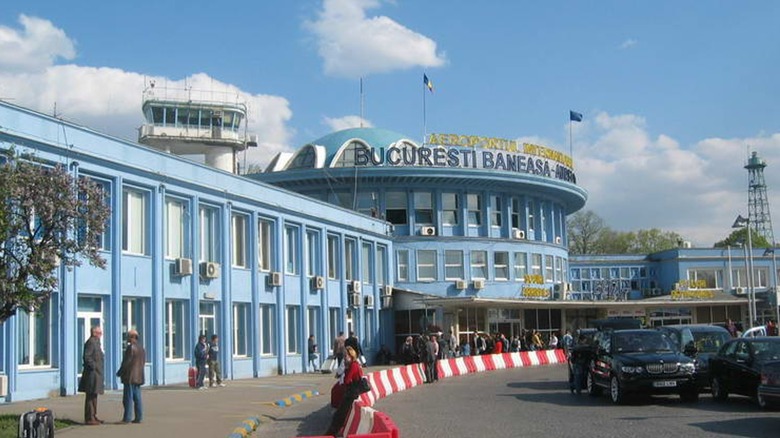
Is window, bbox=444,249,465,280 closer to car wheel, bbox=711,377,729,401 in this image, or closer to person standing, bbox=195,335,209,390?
person standing, bbox=195,335,209,390

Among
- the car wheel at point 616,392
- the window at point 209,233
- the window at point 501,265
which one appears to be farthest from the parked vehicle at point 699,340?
the window at point 501,265

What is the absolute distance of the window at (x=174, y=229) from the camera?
30.0 metres

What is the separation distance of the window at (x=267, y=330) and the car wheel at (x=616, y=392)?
1817cm

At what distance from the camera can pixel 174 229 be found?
3053 centimetres

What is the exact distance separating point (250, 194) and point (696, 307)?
4002 cm

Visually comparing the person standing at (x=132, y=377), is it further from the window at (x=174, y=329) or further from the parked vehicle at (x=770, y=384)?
the window at (x=174, y=329)

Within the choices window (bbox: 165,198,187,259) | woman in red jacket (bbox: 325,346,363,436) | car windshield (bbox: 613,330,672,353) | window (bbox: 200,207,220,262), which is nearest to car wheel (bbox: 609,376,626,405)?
car windshield (bbox: 613,330,672,353)

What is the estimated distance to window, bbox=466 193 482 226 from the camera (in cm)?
5316

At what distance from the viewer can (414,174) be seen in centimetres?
5066

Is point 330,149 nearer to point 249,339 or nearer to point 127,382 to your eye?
point 249,339

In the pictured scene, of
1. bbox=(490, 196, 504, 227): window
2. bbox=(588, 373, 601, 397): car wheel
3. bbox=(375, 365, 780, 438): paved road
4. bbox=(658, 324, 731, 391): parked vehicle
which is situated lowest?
bbox=(375, 365, 780, 438): paved road

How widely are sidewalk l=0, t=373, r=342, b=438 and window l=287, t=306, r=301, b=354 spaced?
8.92m

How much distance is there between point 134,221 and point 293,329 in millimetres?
12106

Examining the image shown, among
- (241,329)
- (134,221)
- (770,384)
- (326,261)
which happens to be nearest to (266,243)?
(241,329)
